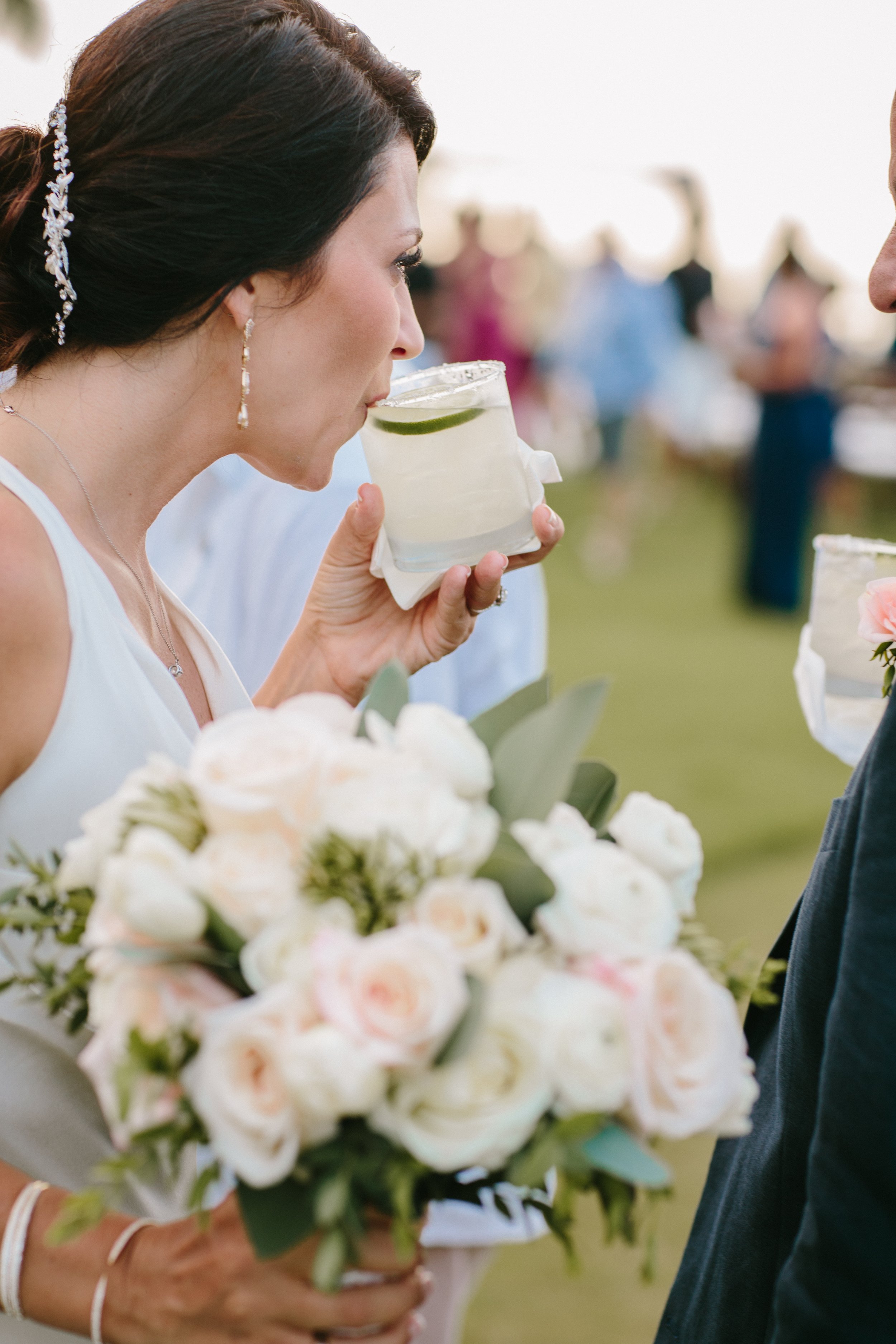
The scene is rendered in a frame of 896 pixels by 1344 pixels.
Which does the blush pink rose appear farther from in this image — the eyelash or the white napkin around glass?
the eyelash

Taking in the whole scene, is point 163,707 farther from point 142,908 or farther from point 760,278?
point 760,278

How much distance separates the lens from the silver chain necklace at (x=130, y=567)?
55.1 inches

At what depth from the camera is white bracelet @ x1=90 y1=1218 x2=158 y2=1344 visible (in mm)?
973

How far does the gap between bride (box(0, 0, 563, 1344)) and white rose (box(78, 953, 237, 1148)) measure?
13.2 inches

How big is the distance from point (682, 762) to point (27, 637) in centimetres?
438

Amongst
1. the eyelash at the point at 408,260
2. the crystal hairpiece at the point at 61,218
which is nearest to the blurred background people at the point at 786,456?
the eyelash at the point at 408,260

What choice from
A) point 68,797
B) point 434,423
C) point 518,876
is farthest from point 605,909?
point 434,423

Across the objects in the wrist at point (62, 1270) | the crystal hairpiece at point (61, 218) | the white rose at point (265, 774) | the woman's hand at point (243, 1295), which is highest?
the crystal hairpiece at point (61, 218)

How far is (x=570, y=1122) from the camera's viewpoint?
2.36ft

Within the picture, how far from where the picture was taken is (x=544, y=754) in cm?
87

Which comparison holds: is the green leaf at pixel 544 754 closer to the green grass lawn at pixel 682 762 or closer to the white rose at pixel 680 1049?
the white rose at pixel 680 1049

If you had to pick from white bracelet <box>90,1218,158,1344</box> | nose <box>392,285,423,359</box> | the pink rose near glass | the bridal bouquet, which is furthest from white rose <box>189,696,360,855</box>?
nose <box>392,285,423,359</box>

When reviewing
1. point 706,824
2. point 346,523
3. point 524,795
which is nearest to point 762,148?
point 706,824

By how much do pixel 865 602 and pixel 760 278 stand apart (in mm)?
16491
